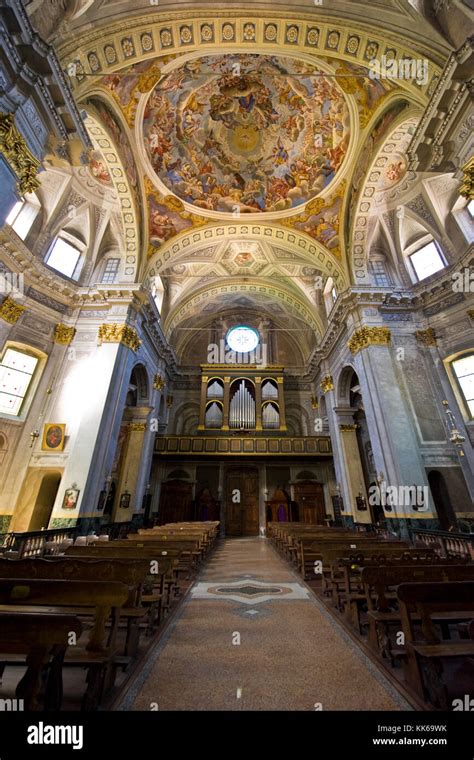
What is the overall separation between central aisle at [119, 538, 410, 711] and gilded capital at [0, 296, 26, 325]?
1067 cm

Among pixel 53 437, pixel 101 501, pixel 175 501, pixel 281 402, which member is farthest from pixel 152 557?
pixel 281 402

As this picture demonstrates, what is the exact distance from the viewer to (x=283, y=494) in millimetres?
18797

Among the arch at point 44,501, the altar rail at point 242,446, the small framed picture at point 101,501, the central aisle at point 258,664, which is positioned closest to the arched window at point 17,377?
the arch at point 44,501

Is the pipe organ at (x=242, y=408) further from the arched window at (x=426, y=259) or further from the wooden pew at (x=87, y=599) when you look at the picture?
the wooden pew at (x=87, y=599)

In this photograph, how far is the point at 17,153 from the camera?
5.72 metres

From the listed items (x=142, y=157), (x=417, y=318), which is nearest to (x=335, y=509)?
(x=417, y=318)

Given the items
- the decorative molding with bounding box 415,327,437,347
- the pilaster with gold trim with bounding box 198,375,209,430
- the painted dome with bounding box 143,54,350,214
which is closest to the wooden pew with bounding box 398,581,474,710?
the decorative molding with bounding box 415,327,437,347

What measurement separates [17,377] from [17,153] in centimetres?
816

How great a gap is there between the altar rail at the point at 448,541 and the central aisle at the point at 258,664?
14.4 feet

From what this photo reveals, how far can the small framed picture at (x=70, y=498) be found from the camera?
9734mm

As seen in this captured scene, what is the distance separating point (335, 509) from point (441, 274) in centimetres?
1270

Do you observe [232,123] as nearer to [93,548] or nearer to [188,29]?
[188,29]

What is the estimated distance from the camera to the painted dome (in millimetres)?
11055

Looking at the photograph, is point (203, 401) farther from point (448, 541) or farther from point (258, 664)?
point (258, 664)
